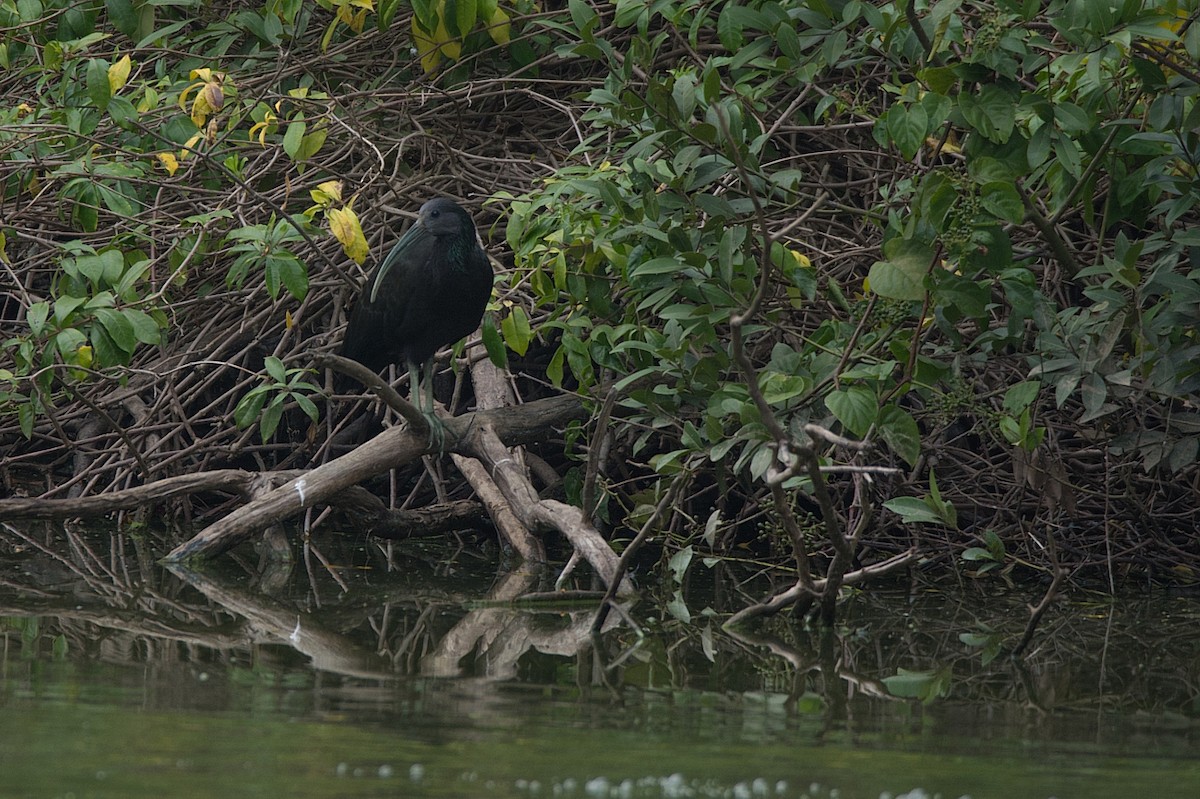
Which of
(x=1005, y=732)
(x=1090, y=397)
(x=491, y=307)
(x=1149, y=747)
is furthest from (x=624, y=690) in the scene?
(x=491, y=307)

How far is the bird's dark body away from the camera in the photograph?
210 inches

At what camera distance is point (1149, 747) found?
2.77 metres

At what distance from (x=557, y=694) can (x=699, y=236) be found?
173 cm

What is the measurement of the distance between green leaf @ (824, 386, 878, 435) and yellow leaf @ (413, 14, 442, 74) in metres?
2.70

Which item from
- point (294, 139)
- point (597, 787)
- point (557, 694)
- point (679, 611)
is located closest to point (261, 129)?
point (294, 139)

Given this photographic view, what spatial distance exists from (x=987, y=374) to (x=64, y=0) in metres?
4.13

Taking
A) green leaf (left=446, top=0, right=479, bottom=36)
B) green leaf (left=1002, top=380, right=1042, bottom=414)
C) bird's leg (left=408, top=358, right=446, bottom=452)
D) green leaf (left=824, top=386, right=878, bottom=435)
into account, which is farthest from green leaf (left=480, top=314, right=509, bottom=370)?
green leaf (left=1002, top=380, right=1042, bottom=414)

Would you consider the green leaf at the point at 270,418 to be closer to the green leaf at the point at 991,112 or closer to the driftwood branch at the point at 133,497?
the driftwood branch at the point at 133,497

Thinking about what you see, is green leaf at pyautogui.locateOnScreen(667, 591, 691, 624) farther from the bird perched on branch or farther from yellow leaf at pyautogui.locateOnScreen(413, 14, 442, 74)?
yellow leaf at pyautogui.locateOnScreen(413, 14, 442, 74)

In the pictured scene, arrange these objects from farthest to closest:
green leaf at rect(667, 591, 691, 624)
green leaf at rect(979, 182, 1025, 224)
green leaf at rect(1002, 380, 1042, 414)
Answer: green leaf at rect(667, 591, 691, 624) < green leaf at rect(1002, 380, 1042, 414) < green leaf at rect(979, 182, 1025, 224)

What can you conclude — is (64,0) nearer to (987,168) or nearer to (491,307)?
(491,307)

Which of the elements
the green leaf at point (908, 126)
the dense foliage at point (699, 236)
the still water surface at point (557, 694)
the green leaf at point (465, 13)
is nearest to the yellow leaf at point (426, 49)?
the dense foliage at point (699, 236)

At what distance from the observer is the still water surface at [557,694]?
2.40m

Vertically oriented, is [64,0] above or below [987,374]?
above
